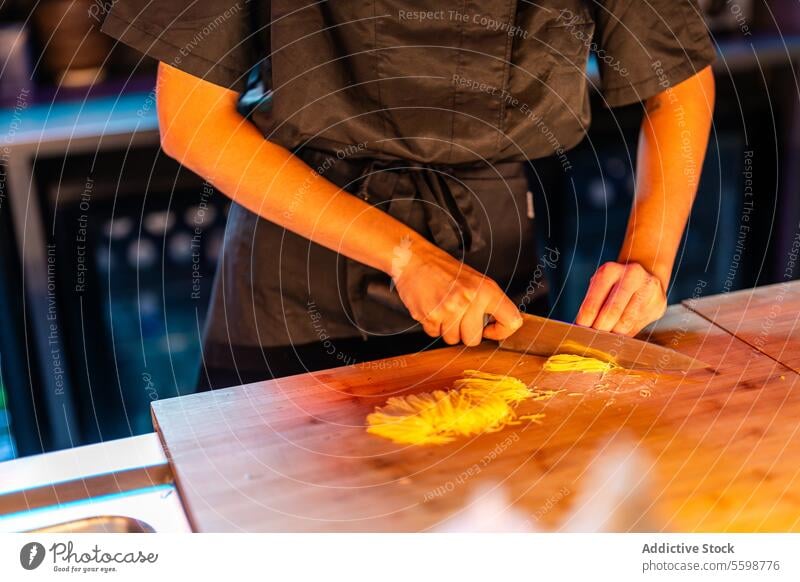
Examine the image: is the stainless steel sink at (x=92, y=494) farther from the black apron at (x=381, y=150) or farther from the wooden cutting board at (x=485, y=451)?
the black apron at (x=381, y=150)

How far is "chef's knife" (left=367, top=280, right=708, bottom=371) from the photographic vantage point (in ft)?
2.72

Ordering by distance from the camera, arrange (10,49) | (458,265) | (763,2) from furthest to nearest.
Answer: (763,2), (10,49), (458,265)

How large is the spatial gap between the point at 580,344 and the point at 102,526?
0.45 metres

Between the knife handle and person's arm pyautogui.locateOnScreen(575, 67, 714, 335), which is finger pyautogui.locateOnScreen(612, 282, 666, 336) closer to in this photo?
person's arm pyautogui.locateOnScreen(575, 67, 714, 335)

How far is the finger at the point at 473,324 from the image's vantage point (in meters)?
0.84

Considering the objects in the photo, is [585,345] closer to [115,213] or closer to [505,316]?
[505,316]
